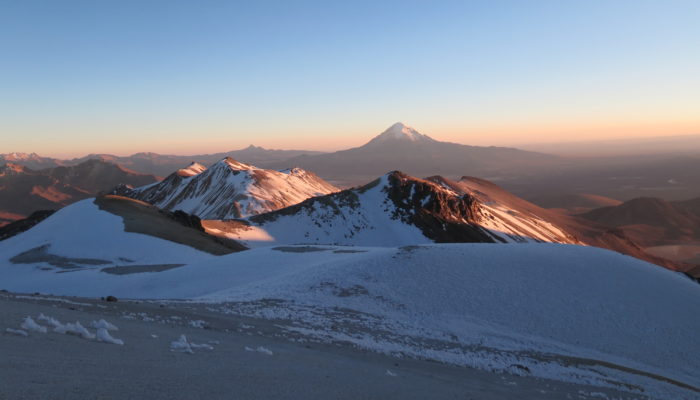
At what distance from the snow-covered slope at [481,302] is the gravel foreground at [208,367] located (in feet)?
5.55

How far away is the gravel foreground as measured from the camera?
5.28 metres

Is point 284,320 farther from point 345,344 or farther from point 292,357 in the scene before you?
point 292,357

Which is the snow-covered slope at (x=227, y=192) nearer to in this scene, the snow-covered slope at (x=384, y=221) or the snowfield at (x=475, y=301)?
the snow-covered slope at (x=384, y=221)

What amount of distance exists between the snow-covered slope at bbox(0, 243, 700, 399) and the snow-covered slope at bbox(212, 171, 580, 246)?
129ft

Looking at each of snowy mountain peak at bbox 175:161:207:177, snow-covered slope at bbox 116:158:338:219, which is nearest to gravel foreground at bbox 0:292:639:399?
snow-covered slope at bbox 116:158:338:219

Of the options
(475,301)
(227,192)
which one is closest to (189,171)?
(227,192)

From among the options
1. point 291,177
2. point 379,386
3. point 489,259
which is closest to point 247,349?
point 379,386

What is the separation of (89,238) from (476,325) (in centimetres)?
3282

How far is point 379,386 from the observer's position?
780 cm

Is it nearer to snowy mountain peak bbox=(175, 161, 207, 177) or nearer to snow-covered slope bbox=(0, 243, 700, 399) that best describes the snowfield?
snow-covered slope bbox=(0, 243, 700, 399)

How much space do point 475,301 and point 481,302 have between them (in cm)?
25

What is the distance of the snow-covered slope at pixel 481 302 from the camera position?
44.2 feet

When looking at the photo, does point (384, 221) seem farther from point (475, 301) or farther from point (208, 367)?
point (208, 367)

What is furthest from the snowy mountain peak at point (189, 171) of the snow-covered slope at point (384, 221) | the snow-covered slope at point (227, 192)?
the snow-covered slope at point (384, 221)
